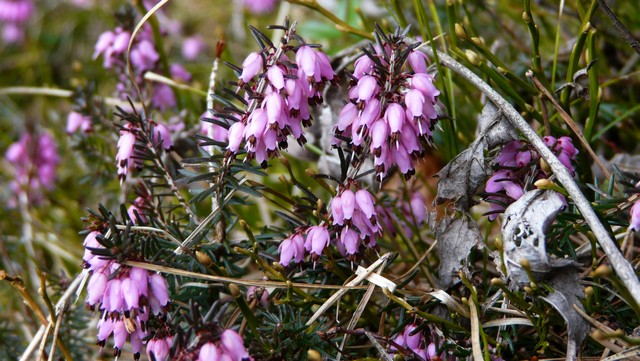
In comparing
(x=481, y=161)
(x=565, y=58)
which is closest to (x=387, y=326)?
(x=481, y=161)

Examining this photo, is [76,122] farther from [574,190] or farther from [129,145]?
[574,190]

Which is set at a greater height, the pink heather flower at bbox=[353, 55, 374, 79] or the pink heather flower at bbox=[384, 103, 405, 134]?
the pink heather flower at bbox=[353, 55, 374, 79]

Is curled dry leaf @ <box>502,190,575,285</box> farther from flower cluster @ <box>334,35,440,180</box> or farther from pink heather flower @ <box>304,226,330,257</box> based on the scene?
pink heather flower @ <box>304,226,330,257</box>

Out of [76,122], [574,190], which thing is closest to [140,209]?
[76,122]

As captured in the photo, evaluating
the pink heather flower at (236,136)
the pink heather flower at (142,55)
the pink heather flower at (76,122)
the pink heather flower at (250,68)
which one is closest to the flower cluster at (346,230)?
the pink heather flower at (236,136)

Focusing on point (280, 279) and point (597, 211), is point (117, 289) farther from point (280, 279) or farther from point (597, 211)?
point (597, 211)

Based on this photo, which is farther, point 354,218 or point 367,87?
point 354,218

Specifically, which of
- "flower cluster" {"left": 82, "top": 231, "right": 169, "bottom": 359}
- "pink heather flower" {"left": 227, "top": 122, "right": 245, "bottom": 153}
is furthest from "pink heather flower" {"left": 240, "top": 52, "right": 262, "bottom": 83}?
"flower cluster" {"left": 82, "top": 231, "right": 169, "bottom": 359}
